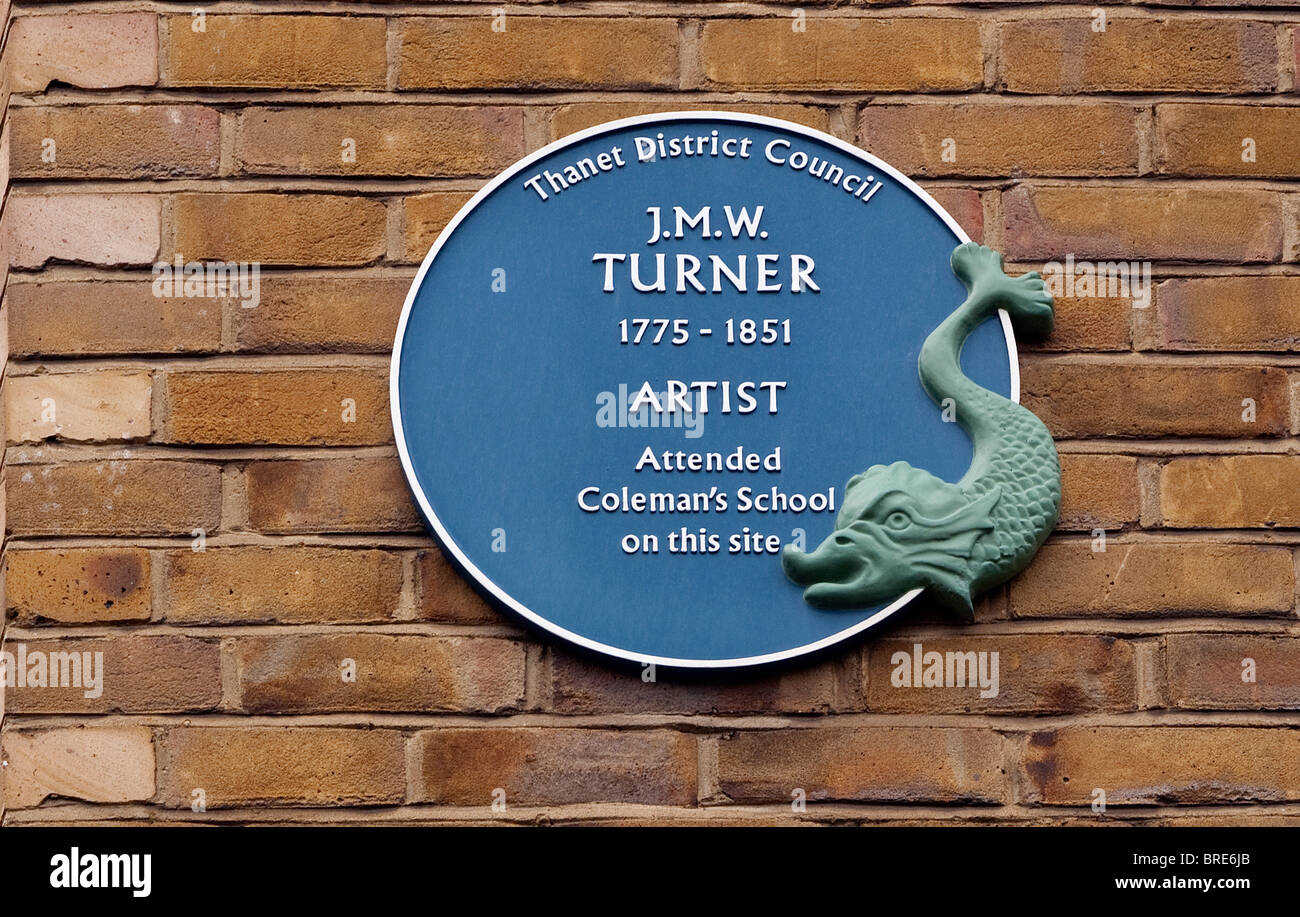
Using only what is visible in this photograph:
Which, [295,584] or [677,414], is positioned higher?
[677,414]

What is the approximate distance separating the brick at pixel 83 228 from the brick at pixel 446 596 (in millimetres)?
638

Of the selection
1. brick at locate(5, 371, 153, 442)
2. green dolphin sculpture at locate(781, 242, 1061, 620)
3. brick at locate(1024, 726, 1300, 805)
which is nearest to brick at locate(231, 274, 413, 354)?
brick at locate(5, 371, 153, 442)

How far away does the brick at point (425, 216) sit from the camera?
272cm

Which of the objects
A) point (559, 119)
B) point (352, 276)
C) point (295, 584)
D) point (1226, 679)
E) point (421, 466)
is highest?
point (559, 119)

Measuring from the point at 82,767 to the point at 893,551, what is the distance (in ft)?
3.91

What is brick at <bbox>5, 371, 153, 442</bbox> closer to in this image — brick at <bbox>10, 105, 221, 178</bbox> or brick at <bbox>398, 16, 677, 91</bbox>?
brick at <bbox>10, 105, 221, 178</bbox>

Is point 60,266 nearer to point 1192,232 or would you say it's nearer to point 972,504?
point 972,504

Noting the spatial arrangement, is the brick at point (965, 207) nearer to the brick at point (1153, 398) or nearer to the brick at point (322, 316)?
the brick at point (1153, 398)

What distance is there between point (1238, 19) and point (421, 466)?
1.47 metres

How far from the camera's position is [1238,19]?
9.34ft

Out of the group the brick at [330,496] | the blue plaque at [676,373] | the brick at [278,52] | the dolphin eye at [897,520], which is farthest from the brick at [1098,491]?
the brick at [278,52]

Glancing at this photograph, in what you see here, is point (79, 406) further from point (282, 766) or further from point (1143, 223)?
point (1143, 223)

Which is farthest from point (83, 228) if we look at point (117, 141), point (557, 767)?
point (557, 767)

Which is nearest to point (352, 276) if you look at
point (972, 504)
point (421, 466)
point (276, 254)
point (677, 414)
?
point (276, 254)
